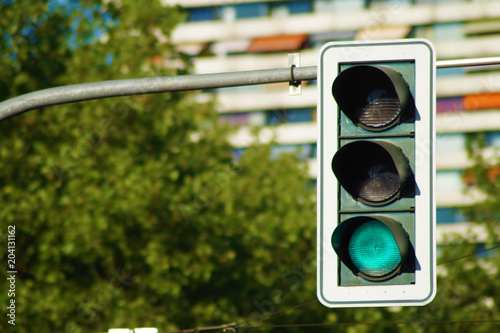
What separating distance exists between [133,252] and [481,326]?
9.24 metres

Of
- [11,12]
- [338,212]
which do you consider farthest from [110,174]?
[338,212]

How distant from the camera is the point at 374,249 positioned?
3.43 m

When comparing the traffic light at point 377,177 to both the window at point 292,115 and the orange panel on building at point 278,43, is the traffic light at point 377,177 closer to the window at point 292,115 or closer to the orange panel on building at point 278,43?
the window at point 292,115

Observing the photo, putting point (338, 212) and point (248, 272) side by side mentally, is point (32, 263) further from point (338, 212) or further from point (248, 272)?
point (338, 212)

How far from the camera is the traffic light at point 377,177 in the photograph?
339 centimetres

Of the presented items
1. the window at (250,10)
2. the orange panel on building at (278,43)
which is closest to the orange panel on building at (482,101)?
the orange panel on building at (278,43)

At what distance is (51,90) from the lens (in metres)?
4.71

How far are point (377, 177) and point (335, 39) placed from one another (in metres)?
50.7

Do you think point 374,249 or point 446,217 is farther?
point 446,217

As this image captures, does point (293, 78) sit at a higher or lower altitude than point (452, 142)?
lower

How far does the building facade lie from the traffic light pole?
1766 inches

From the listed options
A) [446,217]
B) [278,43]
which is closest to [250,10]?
[278,43]

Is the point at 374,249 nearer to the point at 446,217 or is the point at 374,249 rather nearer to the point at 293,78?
the point at 293,78

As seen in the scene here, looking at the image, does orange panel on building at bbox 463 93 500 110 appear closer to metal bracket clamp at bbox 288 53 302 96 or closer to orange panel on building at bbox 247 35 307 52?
orange panel on building at bbox 247 35 307 52
